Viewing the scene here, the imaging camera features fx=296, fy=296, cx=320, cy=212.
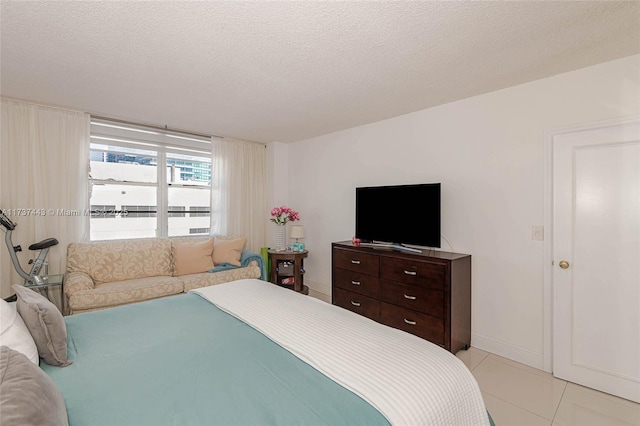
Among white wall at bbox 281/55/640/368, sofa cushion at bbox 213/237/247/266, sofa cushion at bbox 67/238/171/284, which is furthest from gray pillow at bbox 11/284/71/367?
white wall at bbox 281/55/640/368

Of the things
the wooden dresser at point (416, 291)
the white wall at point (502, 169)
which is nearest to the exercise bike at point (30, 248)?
the wooden dresser at point (416, 291)

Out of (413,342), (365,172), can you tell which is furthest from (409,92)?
(413,342)

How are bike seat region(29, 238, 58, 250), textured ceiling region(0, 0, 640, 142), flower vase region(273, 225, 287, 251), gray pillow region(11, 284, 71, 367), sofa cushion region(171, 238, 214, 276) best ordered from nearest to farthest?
gray pillow region(11, 284, 71, 367) → textured ceiling region(0, 0, 640, 142) → bike seat region(29, 238, 58, 250) → sofa cushion region(171, 238, 214, 276) → flower vase region(273, 225, 287, 251)

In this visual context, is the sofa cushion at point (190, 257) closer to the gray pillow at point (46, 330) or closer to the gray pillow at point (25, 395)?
Answer: the gray pillow at point (46, 330)

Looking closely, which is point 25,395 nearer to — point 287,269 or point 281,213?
point 287,269

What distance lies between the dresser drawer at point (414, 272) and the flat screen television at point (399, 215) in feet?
1.10

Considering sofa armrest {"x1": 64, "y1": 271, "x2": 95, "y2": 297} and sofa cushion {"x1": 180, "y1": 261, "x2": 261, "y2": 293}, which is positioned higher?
sofa armrest {"x1": 64, "y1": 271, "x2": 95, "y2": 297}

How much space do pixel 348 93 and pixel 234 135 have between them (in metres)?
2.37

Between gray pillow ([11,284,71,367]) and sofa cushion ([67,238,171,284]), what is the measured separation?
223cm

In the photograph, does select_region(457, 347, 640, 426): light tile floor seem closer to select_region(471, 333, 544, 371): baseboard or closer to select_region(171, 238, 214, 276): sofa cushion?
select_region(471, 333, 544, 371): baseboard

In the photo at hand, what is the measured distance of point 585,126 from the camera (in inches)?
92.8

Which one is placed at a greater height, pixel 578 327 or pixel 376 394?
pixel 376 394

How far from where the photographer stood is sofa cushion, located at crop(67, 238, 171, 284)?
336cm

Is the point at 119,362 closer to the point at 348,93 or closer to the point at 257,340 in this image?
the point at 257,340
